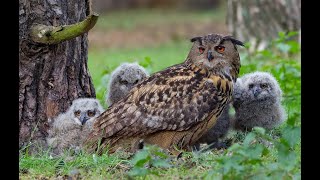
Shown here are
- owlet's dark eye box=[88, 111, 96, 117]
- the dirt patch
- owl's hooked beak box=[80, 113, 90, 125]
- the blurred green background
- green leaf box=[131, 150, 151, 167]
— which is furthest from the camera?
the dirt patch

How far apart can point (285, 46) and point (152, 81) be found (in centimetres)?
358

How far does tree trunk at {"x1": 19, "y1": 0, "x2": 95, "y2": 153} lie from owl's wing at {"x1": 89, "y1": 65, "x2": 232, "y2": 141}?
2.02ft

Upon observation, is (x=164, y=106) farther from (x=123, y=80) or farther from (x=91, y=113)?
(x=123, y=80)

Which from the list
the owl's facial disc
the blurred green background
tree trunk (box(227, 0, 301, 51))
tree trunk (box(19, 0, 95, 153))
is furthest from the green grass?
the blurred green background

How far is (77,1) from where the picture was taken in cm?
821

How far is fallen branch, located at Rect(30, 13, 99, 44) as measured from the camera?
24.5 ft

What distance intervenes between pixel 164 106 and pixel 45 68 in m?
1.27

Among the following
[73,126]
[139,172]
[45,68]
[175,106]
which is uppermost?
[45,68]

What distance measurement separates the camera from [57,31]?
764 centimetres

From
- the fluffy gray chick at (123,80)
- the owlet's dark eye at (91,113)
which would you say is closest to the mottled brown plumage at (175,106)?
the owlet's dark eye at (91,113)

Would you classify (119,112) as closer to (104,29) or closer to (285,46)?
(285,46)

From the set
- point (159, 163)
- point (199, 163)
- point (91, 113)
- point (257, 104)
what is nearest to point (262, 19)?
point (257, 104)

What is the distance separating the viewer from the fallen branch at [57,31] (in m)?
7.48

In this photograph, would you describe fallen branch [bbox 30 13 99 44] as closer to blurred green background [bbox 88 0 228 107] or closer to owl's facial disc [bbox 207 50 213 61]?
owl's facial disc [bbox 207 50 213 61]
